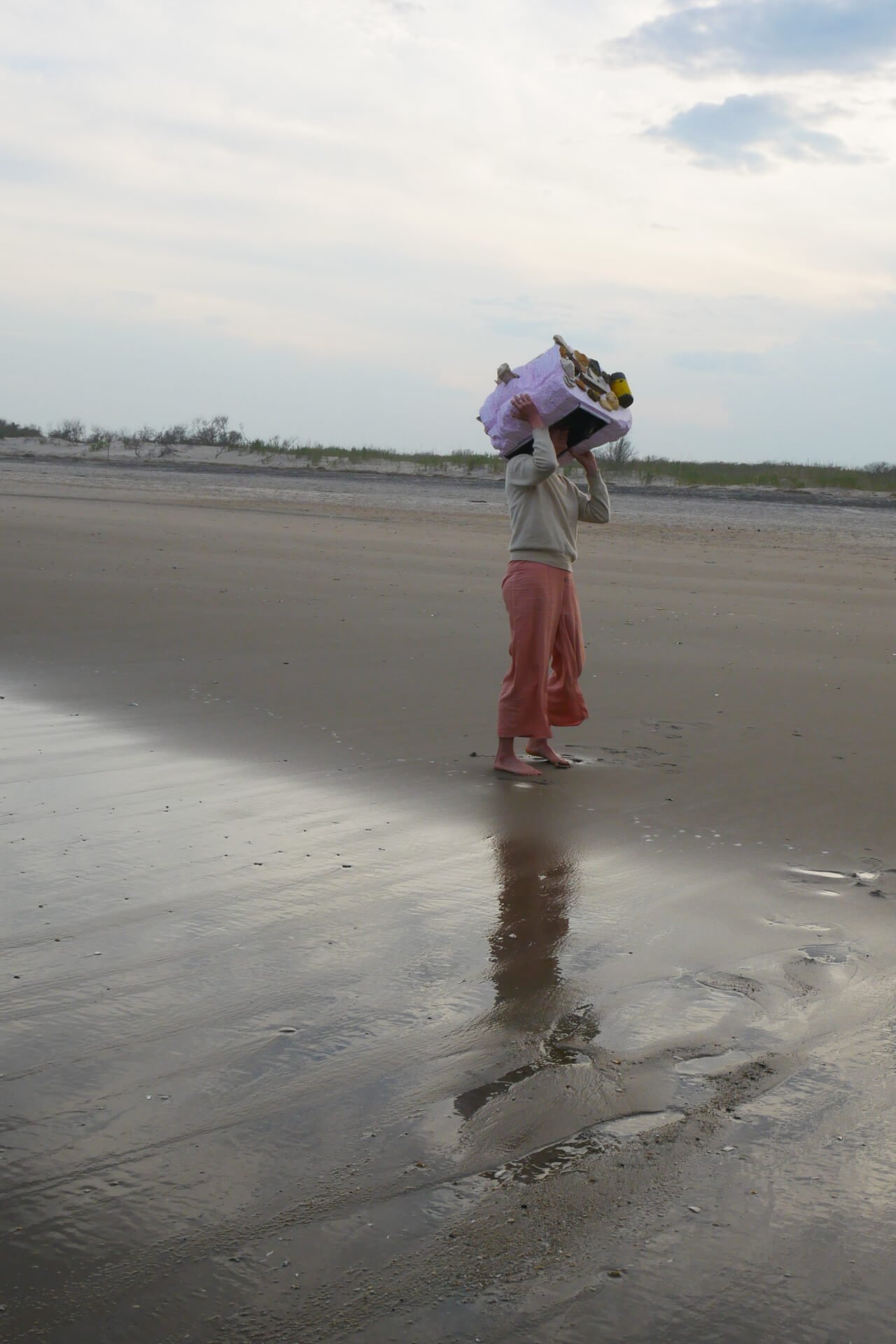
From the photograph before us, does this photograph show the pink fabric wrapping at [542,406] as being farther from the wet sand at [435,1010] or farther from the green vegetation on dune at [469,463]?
the green vegetation on dune at [469,463]

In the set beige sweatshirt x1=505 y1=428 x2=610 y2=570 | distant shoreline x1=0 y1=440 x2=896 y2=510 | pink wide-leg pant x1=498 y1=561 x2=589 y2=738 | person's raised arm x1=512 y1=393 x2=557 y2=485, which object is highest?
distant shoreline x1=0 y1=440 x2=896 y2=510

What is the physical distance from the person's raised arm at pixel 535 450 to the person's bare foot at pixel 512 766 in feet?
4.25

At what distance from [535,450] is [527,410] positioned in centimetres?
20

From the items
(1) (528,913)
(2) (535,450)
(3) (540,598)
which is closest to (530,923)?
(1) (528,913)

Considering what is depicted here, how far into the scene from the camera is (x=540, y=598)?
19.7ft

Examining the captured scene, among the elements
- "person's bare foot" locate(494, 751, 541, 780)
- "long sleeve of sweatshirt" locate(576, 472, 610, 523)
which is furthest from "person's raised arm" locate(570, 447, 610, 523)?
"person's bare foot" locate(494, 751, 541, 780)

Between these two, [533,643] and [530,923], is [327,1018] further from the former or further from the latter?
[533,643]

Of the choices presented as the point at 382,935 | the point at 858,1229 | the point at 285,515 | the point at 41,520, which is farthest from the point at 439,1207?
the point at 285,515

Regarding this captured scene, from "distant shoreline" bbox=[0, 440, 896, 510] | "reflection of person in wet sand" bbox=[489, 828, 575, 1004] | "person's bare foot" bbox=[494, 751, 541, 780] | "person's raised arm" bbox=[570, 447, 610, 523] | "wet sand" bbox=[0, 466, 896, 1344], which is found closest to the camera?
"wet sand" bbox=[0, 466, 896, 1344]

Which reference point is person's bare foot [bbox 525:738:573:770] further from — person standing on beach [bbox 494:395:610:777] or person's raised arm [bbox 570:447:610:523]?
person's raised arm [bbox 570:447:610:523]

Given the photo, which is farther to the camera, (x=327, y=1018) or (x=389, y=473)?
(x=389, y=473)

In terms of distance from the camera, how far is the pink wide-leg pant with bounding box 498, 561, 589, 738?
597cm

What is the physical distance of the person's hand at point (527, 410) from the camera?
19.0 ft

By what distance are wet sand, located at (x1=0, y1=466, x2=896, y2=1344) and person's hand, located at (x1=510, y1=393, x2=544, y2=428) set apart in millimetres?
1653
